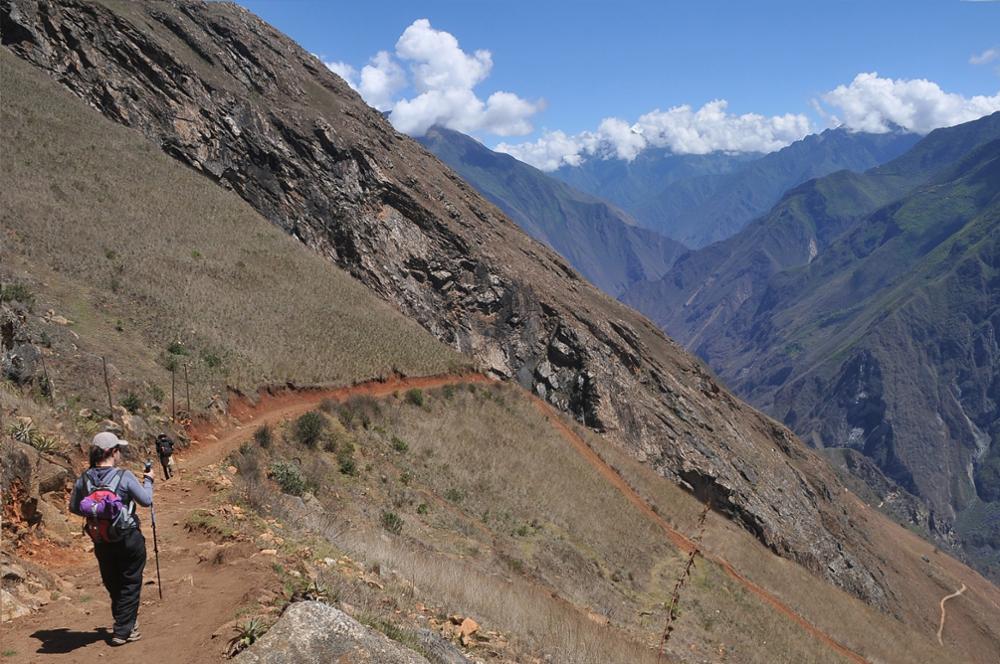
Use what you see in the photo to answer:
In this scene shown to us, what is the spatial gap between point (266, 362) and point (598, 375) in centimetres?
2340

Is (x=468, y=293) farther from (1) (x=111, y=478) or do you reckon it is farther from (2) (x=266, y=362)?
(1) (x=111, y=478)

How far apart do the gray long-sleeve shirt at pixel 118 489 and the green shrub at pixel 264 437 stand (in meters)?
9.13

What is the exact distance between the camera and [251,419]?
17.6m

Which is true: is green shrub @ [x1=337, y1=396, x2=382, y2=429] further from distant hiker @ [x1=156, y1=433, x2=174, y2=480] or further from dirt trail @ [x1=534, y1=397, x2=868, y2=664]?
dirt trail @ [x1=534, y1=397, x2=868, y2=664]

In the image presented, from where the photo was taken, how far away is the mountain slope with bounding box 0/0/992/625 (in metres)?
37.5

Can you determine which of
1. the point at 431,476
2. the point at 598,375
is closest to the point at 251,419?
the point at 431,476

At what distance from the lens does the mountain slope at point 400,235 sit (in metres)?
37.5

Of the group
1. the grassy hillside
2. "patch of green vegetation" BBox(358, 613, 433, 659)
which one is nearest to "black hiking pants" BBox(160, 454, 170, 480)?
the grassy hillside

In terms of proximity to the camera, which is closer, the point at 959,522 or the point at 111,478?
the point at 111,478

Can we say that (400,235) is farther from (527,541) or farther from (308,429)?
(527,541)

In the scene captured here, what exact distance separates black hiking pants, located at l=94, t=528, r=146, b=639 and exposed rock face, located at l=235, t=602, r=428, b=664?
4.60ft

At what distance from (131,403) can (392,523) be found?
5859 millimetres

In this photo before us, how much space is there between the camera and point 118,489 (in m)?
5.75

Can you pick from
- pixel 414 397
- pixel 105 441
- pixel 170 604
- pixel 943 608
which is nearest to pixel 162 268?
pixel 414 397
